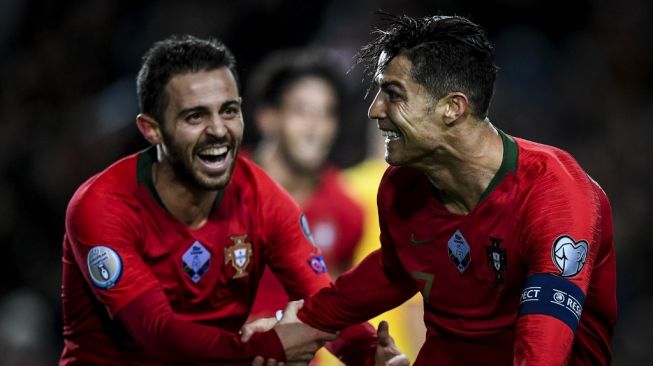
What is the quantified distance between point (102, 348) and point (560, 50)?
4.53 m

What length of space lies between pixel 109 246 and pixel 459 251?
1.21 meters

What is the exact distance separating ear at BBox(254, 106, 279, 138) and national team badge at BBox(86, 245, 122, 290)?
2.30m

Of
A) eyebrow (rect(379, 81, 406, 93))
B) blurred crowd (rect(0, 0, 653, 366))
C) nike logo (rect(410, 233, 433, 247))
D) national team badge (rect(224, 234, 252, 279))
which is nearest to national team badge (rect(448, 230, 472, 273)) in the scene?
nike logo (rect(410, 233, 433, 247))

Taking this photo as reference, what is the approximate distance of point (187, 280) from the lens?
4.39 m

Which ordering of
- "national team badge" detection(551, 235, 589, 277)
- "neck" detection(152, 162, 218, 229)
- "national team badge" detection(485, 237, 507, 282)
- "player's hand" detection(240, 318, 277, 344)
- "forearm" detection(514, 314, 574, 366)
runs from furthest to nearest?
"neck" detection(152, 162, 218, 229)
"player's hand" detection(240, 318, 277, 344)
"national team badge" detection(485, 237, 507, 282)
"national team badge" detection(551, 235, 589, 277)
"forearm" detection(514, 314, 574, 366)

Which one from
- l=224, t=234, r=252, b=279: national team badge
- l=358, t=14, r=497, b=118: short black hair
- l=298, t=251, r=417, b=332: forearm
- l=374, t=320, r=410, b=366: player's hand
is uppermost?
l=358, t=14, r=497, b=118: short black hair

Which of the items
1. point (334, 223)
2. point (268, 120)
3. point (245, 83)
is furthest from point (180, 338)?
point (245, 83)

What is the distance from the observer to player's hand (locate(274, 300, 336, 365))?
14.0 feet

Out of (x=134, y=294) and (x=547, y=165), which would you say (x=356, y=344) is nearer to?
(x=134, y=294)

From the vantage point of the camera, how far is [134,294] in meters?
4.19

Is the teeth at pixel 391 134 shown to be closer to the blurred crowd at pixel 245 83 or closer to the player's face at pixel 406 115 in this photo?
the player's face at pixel 406 115

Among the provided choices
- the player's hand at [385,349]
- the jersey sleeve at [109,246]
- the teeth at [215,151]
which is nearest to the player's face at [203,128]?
the teeth at [215,151]

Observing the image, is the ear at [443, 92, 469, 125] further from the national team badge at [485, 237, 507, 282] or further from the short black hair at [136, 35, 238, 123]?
the short black hair at [136, 35, 238, 123]

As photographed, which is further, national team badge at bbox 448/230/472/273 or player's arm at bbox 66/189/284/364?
player's arm at bbox 66/189/284/364
